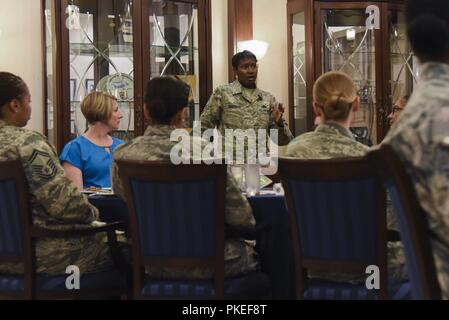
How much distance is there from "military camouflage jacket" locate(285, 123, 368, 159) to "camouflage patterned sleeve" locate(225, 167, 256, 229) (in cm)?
25

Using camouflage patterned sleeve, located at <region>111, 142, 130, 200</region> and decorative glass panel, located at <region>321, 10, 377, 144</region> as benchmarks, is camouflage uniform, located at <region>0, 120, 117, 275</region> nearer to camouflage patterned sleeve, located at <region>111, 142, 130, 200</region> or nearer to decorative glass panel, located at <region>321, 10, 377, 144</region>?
camouflage patterned sleeve, located at <region>111, 142, 130, 200</region>

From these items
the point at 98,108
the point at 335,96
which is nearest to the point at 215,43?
the point at 98,108

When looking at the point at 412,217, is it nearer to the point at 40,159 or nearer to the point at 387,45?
the point at 40,159

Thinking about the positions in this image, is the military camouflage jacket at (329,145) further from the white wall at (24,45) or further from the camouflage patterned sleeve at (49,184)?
the white wall at (24,45)

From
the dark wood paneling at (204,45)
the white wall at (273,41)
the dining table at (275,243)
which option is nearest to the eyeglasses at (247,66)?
the dark wood paneling at (204,45)

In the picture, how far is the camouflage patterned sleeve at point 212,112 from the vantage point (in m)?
4.93

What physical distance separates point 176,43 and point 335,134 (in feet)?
10.8

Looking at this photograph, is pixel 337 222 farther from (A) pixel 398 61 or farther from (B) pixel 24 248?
(A) pixel 398 61

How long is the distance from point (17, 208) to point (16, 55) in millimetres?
3164

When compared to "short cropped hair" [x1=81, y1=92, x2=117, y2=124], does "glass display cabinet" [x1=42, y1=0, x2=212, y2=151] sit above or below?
above

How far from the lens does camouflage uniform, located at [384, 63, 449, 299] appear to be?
1296mm

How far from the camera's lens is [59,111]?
4945mm

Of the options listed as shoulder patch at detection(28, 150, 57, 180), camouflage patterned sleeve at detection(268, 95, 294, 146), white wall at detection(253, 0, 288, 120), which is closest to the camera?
shoulder patch at detection(28, 150, 57, 180)
